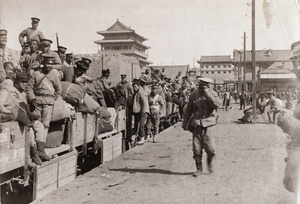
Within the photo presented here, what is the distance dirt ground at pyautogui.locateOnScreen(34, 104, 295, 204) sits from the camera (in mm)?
4964

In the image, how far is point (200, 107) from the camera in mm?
6547

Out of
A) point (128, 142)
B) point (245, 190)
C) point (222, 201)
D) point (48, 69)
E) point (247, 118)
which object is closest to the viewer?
point (222, 201)

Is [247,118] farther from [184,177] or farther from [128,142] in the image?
[184,177]

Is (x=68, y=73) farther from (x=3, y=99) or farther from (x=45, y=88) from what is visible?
(x=3, y=99)

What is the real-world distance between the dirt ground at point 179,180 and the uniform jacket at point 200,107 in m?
1.02

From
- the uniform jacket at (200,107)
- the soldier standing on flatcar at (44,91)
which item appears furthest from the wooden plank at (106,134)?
the uniform jacket at (200,107)

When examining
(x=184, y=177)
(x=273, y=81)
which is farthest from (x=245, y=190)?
(x=273, y=81)

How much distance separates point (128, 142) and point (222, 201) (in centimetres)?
558

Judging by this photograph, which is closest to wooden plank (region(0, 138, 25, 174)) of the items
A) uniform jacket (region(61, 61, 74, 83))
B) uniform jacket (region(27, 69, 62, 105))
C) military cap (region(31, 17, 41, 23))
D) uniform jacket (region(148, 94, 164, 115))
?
uniform jacket (region(27, 69, 62, 105))

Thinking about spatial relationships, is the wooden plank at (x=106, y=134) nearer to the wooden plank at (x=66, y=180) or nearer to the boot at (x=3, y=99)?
the wooden plank at (x=66, y=180)

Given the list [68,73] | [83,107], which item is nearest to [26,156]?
[83,107]

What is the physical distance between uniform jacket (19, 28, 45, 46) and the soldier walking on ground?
4.08 metres

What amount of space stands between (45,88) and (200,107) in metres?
2.85

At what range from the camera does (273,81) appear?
50438 mm
